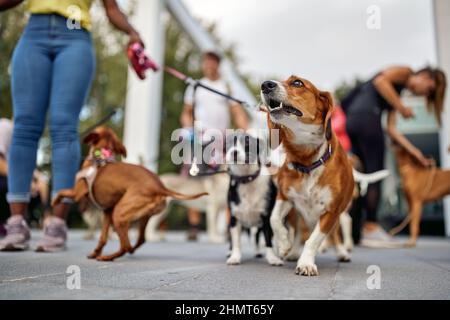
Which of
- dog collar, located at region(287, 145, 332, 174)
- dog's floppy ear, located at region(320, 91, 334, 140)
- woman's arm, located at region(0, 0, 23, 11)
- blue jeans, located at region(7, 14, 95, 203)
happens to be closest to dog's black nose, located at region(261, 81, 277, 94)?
dog's floppy ear, located at region(320, 91, 334, 140)

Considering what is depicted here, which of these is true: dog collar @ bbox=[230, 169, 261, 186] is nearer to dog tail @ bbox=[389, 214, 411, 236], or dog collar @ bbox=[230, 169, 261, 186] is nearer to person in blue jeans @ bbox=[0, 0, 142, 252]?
person in blue jeans @ bbox=[0, 0, 142, 252]

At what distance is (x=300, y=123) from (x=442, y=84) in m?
3.27

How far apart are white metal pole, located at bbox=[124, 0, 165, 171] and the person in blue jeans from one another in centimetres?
352

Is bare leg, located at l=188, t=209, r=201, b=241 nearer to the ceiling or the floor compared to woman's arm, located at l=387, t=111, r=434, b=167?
nearer to the floor

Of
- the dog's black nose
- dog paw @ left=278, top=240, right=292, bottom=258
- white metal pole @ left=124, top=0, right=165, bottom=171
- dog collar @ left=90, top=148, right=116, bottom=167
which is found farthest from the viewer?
white metal pole @ left=124, top=0, right=165, bottom=171

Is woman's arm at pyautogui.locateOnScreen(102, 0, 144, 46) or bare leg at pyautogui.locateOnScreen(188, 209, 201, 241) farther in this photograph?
bare leg at pyautogui.locateOnScreen(188, 209, 201, 241)

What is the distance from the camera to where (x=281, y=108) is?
7.14ft

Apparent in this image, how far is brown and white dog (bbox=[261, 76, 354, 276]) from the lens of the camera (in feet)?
7.20

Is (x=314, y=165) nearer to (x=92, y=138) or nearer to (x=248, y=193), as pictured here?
(x=248, y=193)

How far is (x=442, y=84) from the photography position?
15.3 feet

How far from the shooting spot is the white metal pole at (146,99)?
6.77 m

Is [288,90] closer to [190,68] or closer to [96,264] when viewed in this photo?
[96,264]

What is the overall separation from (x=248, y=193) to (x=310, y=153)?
799mm

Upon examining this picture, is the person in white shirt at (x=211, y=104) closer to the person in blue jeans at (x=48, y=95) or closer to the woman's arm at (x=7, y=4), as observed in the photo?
the person in blue jeans at (x=48, y=95)
